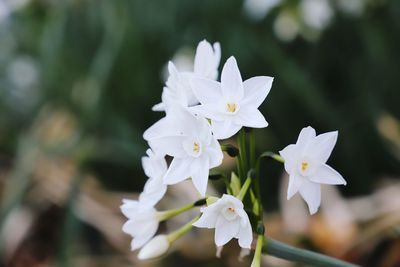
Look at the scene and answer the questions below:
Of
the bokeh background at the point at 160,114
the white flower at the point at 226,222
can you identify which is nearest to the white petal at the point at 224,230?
the white flower at the point at 226,222

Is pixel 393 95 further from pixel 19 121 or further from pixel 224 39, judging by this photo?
pixel 19 121

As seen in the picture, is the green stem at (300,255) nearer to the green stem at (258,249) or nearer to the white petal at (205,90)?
the green stem at (258,249)

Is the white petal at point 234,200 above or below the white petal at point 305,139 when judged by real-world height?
below

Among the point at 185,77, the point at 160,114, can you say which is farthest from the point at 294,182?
the point at 160,114

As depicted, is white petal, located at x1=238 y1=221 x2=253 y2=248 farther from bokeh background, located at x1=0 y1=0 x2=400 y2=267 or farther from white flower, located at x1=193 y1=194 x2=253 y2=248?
bokeh background, located at x1=0 y1=0 x2=400 y2=267

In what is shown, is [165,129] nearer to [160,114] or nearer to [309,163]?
[309,163]

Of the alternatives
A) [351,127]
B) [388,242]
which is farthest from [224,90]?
[351,127]

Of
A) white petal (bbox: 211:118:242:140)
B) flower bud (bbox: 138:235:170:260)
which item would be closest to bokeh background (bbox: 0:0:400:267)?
flower bud (bbox: 138:235:170:260)
